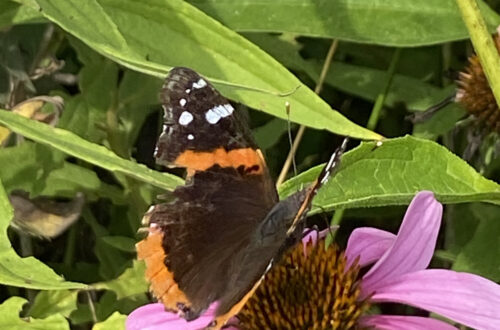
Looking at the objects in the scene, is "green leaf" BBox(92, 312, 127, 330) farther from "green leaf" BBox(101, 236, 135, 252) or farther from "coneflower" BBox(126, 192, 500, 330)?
"green leaf" BBox(101, 236, 135, 252)

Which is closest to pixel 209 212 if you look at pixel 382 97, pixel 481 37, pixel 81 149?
pixel 81 149

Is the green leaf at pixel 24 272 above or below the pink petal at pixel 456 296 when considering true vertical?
above

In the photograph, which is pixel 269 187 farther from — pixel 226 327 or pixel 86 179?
pixel 86 179

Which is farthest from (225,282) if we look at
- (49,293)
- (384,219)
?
(384,219)

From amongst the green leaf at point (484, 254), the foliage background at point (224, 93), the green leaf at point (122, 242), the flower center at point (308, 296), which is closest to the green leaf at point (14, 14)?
the foliage background at point (224, 93)

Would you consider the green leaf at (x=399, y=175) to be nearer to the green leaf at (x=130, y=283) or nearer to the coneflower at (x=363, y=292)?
the coneflower at (x=363, y=292)

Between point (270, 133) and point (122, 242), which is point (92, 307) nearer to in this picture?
point (122, 242)
